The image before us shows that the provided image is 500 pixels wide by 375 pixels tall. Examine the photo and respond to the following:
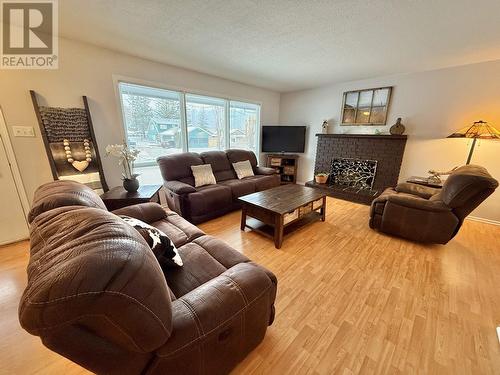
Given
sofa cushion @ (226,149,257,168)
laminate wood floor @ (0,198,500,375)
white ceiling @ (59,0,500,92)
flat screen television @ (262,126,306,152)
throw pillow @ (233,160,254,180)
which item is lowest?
laminate wood floor @ (0,198,500,375)

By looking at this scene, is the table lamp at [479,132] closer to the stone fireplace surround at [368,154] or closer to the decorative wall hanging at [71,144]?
the stone fireplace surround at [368,154]

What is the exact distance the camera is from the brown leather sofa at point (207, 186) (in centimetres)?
278

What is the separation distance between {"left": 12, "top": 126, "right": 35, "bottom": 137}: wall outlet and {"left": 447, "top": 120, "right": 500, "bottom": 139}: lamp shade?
18.1 feet

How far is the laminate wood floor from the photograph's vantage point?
1186 mm

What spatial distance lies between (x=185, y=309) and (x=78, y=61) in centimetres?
322

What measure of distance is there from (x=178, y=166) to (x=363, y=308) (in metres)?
2.92

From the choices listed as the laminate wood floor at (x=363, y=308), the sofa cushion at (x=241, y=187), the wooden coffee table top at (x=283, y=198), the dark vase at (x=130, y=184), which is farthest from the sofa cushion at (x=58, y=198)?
the sofa cushion at (x=241, y=187)

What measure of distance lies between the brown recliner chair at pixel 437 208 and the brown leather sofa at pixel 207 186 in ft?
6.42

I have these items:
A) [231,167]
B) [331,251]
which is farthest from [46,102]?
[331,251]

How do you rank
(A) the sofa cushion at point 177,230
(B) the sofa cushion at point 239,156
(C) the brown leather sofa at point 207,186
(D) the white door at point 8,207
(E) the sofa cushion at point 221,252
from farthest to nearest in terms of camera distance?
(B) the sofa cushion at point 239,156, (C) the brown leather sofa at point 207,186, (D) the white door at point 8,207, (A) the sofa cushion at point 177,230, (E) the sofa cushion at point 221,252

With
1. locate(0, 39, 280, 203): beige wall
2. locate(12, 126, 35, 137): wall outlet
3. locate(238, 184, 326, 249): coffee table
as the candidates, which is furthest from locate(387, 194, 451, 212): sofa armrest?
locate(12, 126, 35, 137): wall outlet

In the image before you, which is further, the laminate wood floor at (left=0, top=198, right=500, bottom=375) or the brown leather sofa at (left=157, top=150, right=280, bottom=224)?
the brown leather sofa at (left=157, top=150, right=280, bottom=224)

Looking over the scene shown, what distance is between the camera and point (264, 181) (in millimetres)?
3768

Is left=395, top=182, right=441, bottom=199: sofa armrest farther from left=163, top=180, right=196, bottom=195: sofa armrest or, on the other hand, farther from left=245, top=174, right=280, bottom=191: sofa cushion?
left=163, top=180, right=196, bottom=195: sofa armrest
